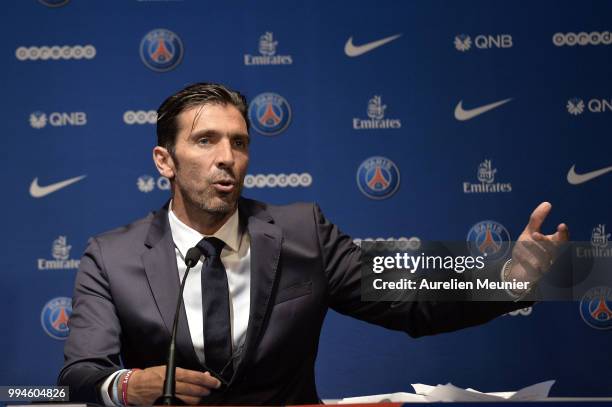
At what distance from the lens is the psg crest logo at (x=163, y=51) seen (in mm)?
3322

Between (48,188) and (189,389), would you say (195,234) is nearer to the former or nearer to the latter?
(189,389)

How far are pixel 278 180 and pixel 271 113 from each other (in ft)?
0.98

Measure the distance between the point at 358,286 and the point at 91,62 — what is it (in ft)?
5.72

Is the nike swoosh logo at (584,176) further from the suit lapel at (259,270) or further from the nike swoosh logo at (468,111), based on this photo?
the suit lapel at (259,270)

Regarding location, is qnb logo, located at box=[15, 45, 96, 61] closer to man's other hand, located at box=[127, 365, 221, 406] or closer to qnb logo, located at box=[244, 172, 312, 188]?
qnb logo, located at box=[244, 172, 312, 188]

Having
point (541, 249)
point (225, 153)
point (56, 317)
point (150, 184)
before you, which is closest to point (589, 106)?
point (541, 249)

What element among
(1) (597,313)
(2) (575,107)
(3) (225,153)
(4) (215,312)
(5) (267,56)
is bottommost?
(1) (597,313)

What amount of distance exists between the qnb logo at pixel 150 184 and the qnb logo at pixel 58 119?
360mm

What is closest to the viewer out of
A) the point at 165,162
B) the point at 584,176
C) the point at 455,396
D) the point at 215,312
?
the point at 455,396

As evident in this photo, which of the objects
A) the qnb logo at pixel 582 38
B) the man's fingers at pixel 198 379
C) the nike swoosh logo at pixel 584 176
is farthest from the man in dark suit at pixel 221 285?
the qnb logo at pixel 582 38

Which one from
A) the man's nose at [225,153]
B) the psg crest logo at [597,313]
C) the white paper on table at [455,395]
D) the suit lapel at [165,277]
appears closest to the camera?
the white paper on table at [455,395]

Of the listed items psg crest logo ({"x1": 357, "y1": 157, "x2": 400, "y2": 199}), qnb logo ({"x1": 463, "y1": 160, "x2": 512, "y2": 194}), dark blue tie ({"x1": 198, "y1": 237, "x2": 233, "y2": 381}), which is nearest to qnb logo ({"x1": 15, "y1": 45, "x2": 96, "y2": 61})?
psg crest logo ({"x1": 357, "y1": 157, "x2": 400, "y2": 199})

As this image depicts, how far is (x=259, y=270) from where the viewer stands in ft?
7.08

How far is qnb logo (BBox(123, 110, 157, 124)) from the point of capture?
10.9 ft
